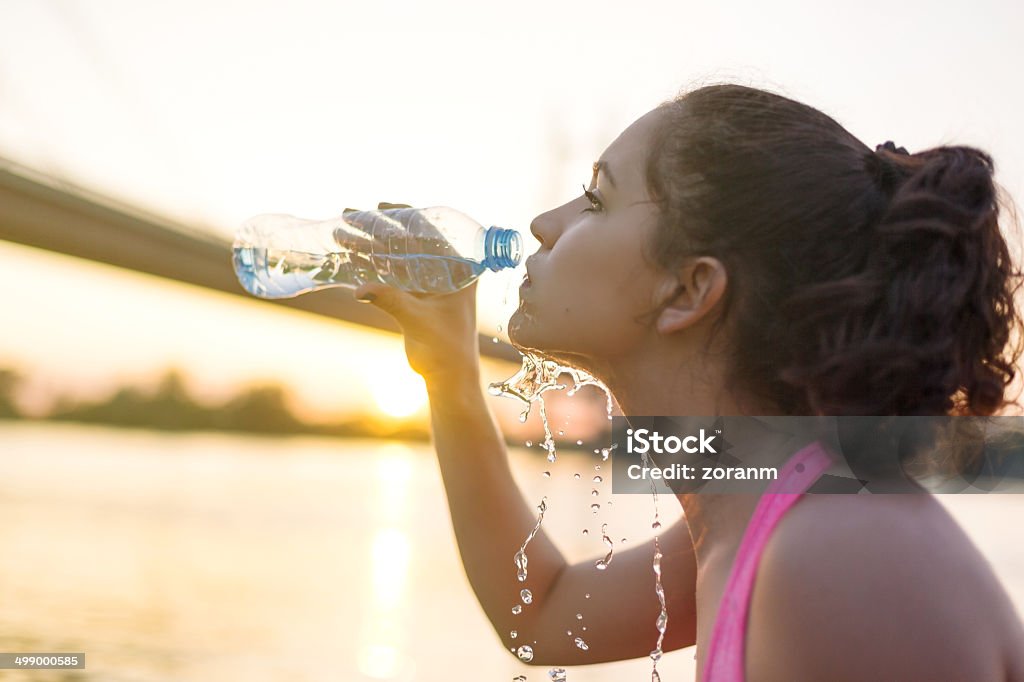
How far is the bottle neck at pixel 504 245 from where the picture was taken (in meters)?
1.69

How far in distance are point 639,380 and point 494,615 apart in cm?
50

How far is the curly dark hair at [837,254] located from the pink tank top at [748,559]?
0.22 feet

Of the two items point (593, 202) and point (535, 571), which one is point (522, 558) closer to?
point (535, 571)

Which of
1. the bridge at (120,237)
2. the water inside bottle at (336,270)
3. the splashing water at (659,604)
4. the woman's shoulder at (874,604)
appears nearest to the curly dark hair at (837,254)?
the woman's shoulder at (874,604)

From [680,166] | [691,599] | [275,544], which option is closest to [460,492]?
[691,599]

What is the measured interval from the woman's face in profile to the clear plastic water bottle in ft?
1.11

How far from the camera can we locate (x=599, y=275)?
4.12ft

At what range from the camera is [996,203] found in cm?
120

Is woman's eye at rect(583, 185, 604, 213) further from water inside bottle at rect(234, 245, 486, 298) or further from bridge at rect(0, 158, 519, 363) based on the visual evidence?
bridge at rect(0, 158, 519, 363)

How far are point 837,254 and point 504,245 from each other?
0.64 meters

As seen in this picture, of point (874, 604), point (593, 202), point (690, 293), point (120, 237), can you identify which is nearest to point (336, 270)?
point (593, 202)

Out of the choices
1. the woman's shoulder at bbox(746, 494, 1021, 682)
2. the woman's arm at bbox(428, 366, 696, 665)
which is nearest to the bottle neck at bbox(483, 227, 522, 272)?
the woman's arm at bbox(428, 366, 696, 665)

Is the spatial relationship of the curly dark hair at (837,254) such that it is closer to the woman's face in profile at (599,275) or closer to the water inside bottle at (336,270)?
the woman's face in profile at (599,275)

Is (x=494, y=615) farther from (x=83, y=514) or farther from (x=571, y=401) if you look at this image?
(x=83, y=514)
